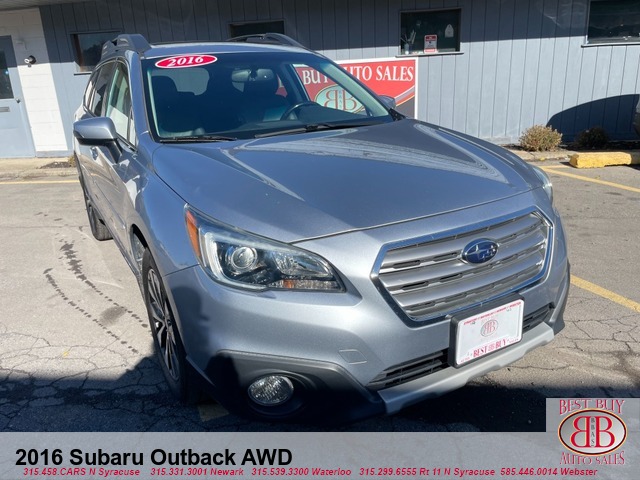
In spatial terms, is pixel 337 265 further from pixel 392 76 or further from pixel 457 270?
pixel 392 76

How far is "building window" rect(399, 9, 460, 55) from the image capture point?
898 cm

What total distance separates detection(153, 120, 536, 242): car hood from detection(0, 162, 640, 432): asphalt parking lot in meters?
0.96

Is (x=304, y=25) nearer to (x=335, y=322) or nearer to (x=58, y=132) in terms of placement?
(x=58, y=132)

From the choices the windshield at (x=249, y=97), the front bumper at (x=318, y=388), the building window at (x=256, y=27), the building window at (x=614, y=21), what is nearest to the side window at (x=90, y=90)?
the windshield at (x=249, y=97)

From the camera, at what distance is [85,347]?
3293 mm

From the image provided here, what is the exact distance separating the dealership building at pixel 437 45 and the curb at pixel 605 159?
169cm

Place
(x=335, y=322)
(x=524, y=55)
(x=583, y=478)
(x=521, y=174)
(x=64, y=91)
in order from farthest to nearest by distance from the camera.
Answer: (x=64, y=91) → (x=524, y=55) → (x=521, y=174) → (x=583, y=478) → (x=335, y=322)

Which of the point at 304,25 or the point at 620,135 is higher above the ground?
the point at 304,25

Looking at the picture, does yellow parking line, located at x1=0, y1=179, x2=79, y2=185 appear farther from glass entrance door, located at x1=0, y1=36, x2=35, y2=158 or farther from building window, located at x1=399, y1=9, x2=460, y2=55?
building window, located at x1=399, y1=9, x2=460, y2=55

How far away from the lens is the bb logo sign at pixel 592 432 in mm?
2324

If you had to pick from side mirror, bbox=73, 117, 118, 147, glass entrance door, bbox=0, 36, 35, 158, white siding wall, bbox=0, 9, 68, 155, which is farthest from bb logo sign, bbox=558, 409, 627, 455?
glass entrance door, bbox=0, 36, 35, 158

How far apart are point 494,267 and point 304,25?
8.04 meters

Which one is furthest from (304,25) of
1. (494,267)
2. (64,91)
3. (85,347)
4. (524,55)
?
(494,267)

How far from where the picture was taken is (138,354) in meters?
3.18
